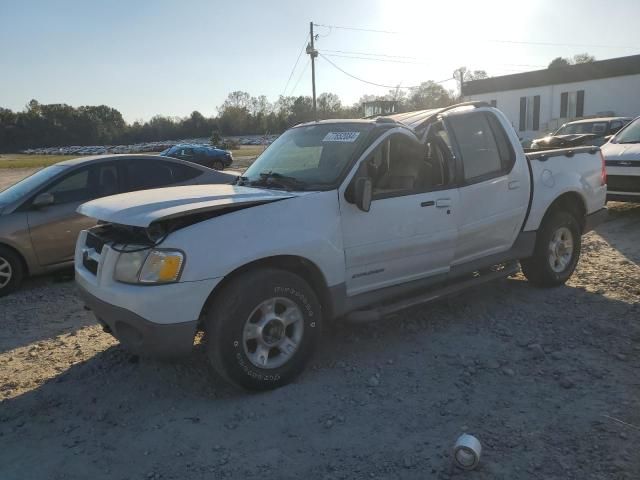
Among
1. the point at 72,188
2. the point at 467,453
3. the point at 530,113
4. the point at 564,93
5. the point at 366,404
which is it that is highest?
the point at 564,93

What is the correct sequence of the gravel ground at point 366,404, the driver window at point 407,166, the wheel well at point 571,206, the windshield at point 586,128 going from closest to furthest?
the gravel ground at point 366,404, the driver window at point 407,166, the wheel well at point 571,206, the windshield at point 586,128

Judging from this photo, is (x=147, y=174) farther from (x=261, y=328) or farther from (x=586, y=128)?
(x=586, y=128)

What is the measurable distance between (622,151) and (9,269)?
381 inches

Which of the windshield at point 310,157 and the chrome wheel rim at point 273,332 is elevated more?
the windshield at point 310,157

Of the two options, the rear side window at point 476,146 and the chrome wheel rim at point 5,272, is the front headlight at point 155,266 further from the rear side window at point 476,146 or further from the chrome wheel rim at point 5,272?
the chrome wheel rim at point 5,272

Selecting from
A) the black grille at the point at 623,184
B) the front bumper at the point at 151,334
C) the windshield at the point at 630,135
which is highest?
the windshield at the point at 630,135

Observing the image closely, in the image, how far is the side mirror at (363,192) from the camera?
12.8ft

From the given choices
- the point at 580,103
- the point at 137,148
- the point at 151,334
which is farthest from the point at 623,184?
the point at 137,148

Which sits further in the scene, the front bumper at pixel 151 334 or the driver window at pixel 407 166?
the driver window at pixel 407 166

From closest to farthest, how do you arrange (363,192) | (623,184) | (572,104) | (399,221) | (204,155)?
1. (363,192)
2. (399,221)
3. (623,184)
4. (204,155)
5. (572,104)

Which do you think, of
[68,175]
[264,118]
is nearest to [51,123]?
[264,118]

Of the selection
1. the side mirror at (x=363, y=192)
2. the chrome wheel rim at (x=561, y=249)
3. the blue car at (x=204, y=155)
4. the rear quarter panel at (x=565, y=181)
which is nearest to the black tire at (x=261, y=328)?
the side mirror at (x=363, y=192)

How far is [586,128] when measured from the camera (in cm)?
1809

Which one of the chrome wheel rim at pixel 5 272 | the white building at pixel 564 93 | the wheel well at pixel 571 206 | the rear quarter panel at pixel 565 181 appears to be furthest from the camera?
the white building at pixel 564 93
